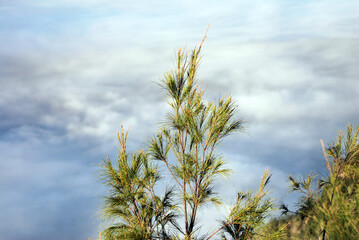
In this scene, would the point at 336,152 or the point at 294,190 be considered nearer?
the point at 336,152

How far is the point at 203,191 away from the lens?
5.89 meters

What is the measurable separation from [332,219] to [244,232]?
10.4 ft

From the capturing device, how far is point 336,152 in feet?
21.5

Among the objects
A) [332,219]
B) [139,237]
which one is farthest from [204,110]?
[332,219]

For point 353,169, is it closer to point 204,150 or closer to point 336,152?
point 336,152

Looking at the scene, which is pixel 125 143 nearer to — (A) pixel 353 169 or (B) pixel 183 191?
(B) pixel 183 191

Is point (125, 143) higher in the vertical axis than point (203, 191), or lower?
higher

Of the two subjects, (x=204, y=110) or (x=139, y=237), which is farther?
(x=204, y=110)

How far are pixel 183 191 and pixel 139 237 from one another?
91cm

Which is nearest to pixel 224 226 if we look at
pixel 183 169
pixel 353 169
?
pixel 183 169

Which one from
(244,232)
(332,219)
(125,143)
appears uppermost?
(125,143)

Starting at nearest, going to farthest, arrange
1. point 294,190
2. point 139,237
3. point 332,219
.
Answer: point 332,219 < point 139,237 < point 294,190

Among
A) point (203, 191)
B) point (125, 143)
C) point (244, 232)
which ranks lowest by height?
point (244, 232)

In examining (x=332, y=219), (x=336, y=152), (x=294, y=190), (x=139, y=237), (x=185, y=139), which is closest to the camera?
(x=332, y=219)
